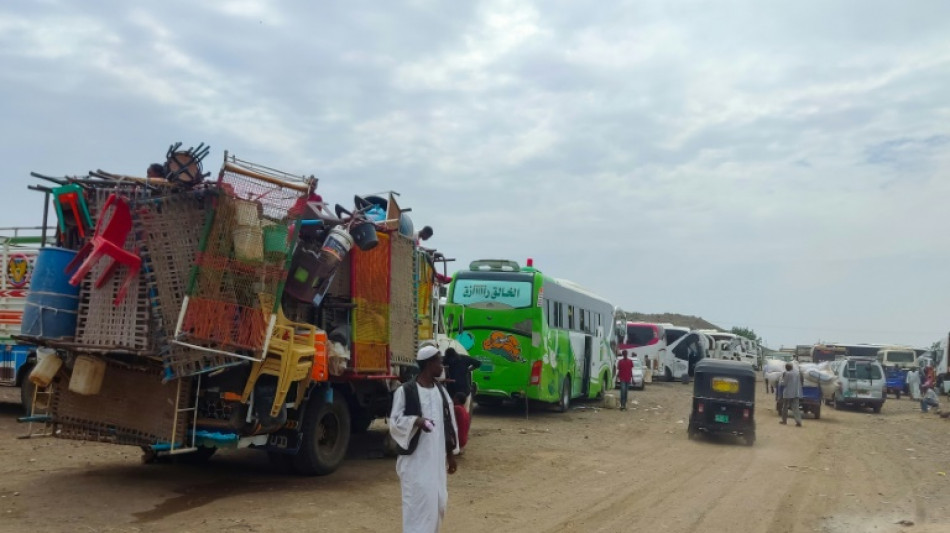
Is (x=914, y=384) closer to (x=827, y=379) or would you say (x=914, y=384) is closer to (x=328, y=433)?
(x=827, y=379)

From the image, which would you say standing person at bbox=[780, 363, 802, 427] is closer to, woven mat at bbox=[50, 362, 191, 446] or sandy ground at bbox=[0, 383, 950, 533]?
sandy ground at bbox=[0, 383, 950, 533]

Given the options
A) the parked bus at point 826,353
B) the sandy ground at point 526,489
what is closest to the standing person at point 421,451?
the sandy ground at point 526,489

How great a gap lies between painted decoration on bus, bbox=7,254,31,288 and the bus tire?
12309mm

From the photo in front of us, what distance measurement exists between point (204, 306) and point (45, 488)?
2.79 metres

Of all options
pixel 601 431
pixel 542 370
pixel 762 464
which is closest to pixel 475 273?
pixel 542 370

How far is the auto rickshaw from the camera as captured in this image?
15828 mm

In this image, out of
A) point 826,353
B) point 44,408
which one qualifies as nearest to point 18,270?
point 44,408

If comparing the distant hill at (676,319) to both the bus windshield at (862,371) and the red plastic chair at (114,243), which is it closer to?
the bus windshield at (862,371)

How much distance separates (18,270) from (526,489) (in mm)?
10387

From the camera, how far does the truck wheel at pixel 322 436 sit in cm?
972

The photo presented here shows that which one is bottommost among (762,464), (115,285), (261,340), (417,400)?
(762,464)

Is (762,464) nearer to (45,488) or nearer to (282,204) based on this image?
(282,204)

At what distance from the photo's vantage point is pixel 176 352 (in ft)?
26.3

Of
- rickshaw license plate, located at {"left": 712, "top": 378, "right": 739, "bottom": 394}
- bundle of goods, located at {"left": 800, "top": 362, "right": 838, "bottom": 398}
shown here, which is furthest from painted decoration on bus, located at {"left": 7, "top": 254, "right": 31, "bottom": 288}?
bundle of goods, located at {"left": 800, "top": 362, "right": 838, "bottom": 398}
